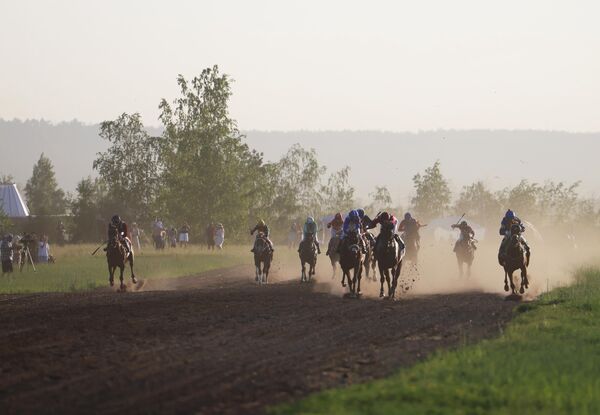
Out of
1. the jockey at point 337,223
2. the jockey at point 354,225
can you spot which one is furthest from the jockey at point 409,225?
the jockey at point 354,225

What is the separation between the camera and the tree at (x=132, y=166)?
Result: 102312mm

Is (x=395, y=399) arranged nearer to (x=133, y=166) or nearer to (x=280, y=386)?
(x=280, y=386)

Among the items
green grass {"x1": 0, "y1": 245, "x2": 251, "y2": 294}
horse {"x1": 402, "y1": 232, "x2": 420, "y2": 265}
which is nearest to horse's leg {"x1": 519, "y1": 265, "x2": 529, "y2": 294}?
horse {"x1": 402, "y1": 232, "x2": 420, "y2": 265}

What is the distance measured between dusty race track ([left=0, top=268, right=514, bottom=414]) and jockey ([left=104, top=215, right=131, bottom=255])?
3731 millimetres

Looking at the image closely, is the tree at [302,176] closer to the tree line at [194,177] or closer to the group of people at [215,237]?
the tree line at [194,177]

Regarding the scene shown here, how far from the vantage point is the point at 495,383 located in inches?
549

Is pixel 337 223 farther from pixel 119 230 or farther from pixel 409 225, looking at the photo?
pixel 119 230

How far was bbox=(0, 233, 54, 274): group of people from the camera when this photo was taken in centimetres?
4200

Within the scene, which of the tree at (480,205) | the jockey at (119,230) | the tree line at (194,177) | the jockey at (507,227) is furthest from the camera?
the tree at (480,205)

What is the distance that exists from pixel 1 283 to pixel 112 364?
934 inches

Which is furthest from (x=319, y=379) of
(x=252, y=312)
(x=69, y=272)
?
(x=69, y=272)

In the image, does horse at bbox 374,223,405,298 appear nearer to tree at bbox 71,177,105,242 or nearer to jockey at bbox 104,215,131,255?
Result: jockey at bbox 104,215,131,255

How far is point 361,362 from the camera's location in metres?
15.9

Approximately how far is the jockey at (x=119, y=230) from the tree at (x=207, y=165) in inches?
1937
